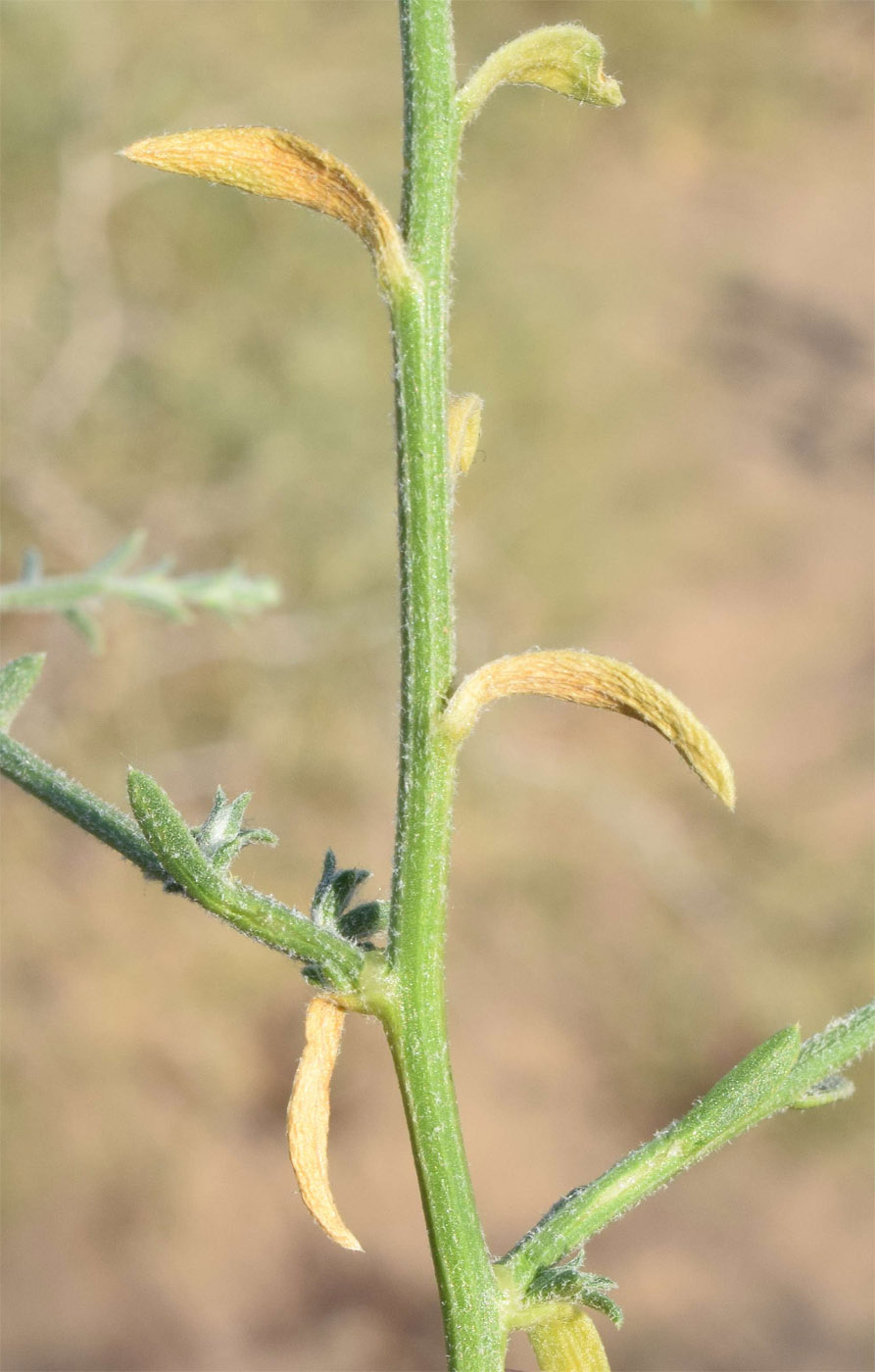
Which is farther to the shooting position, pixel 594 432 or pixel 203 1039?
pixel 594 432

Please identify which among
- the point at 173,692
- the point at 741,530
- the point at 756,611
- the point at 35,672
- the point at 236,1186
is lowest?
the point at 35,672

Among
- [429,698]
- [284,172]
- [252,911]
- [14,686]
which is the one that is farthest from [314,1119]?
[284,172]

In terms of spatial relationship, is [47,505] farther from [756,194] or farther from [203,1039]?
[756,194]

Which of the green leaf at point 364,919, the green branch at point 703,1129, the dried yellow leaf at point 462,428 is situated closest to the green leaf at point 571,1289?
the green branch at point 703,1129

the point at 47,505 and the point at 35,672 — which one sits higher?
the point at 47,505

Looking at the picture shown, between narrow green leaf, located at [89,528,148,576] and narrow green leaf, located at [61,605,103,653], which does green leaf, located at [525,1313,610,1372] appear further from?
narrow green leaf, located at [89,528,148,576]

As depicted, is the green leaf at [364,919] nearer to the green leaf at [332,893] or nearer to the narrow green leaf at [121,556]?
the green leaf at [332,893]

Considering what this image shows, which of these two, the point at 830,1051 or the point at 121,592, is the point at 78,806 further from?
the point at 121,592

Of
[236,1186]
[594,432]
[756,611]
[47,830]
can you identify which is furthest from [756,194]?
[236,1186]

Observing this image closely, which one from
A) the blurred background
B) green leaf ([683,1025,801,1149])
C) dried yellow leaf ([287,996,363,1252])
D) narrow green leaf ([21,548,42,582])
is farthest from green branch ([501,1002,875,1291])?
the blurred background
